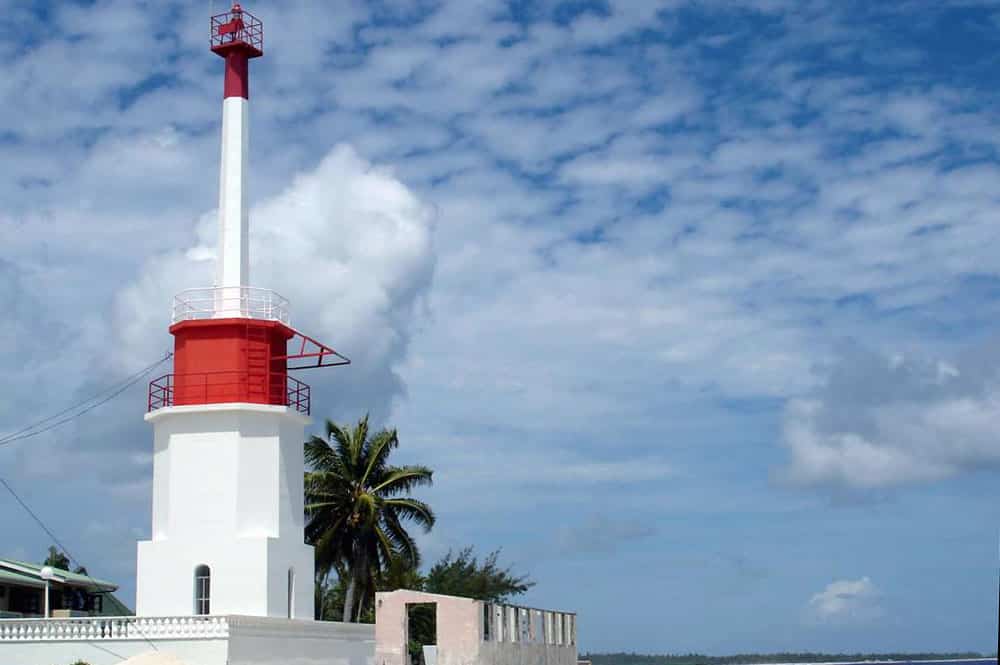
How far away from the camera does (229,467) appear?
36094 millimetres

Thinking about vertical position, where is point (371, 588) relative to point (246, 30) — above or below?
below

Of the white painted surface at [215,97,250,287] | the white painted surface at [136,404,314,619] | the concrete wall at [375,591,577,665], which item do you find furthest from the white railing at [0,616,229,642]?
the white painted surface at [215,97,250,287]

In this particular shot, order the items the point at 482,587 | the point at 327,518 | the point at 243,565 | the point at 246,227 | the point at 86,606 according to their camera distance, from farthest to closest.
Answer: the point at 482,587
the point at 327,518
the point at 86,606
the point at 246,227
the point at 243,565

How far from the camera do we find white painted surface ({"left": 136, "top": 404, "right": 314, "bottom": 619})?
3525cm

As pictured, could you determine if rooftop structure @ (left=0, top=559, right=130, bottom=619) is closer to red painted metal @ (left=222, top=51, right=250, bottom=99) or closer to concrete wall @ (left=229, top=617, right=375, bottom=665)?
concrete wall @ (left=229, top=617, right=375, bottom=665)

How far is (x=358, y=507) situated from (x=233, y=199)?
1628 cm

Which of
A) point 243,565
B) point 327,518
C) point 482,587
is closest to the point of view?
point 243,565

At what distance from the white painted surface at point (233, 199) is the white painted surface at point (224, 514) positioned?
4382 mm

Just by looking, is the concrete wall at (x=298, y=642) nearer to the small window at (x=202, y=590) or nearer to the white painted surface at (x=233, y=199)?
the small window at (x=202, y=590)

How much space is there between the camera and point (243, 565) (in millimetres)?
35250

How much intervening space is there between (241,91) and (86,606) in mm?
17886

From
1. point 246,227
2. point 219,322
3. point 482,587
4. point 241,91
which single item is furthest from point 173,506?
point 482,587

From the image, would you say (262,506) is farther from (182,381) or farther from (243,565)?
(182,381)

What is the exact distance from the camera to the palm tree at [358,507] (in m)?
50.9
